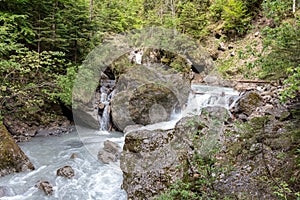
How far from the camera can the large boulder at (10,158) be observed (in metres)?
5.50

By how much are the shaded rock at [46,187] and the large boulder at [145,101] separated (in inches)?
188

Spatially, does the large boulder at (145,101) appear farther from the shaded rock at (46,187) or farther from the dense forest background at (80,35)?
the shaded rock at (46,187)

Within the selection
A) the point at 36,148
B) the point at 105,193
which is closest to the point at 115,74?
the point at 36,148

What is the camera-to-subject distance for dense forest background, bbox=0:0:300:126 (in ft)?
10.2

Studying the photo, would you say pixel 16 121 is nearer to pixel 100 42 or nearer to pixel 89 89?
pixel 89 89

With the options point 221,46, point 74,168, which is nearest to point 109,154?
point 74,168

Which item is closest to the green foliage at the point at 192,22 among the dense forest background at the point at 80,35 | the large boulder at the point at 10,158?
the dense forest background at the point at 80,35

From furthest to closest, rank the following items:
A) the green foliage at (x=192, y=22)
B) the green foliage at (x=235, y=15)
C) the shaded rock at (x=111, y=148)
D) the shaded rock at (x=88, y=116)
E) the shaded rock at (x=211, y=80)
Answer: the green foliage at (x=192, y=22)
the green foliage at (x=235, y=15)
the shaded rock at (x=211, y=80)
the shaded rock at (x=88, y=116)
the shaded rock at (x=111, y=148)

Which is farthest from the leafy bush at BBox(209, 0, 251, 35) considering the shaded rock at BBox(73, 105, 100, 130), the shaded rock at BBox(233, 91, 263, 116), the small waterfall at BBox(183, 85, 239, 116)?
the shaded rock at BBox(73, 105, 100, 130)

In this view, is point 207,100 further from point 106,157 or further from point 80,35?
point 80,35

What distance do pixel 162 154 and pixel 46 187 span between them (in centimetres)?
262

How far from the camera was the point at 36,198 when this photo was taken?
183 inches

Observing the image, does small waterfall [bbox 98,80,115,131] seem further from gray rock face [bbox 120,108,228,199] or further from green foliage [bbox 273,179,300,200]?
green foliage [bbox 273,179,300,200]

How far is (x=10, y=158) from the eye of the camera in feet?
18.4
